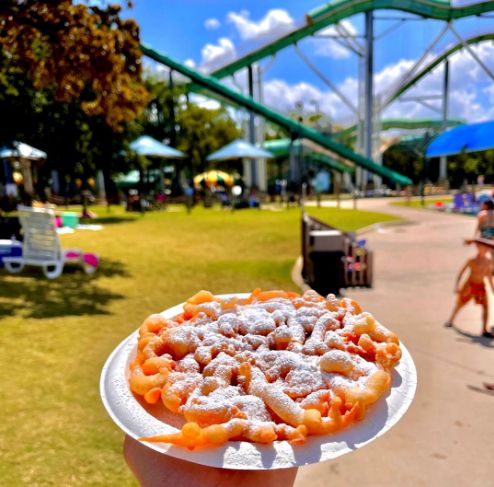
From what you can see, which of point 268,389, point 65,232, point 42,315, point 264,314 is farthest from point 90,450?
point 65,232

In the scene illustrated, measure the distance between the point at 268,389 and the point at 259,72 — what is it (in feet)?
138

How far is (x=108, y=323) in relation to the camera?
5656 mm

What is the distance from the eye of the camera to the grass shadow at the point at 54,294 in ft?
19.8

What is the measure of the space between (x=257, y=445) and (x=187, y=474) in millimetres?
337

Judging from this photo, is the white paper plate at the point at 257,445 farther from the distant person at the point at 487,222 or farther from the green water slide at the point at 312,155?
the green water slide at the point at 312,155

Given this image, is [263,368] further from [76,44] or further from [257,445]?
[76,44]

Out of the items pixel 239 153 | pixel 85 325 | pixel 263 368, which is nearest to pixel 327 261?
pixel 85 325

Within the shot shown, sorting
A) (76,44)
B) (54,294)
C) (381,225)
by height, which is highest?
(76,44)

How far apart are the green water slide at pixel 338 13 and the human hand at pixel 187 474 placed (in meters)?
40.0

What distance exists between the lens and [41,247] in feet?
26.5

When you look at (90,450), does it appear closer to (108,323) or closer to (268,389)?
(268,389)

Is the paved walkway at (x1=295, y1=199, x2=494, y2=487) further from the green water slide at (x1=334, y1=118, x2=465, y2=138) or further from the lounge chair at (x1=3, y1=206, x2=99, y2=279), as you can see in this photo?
the green water slide at (x1=334, y1=118, x2=465, y2=138)

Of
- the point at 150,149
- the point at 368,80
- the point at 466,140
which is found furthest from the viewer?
the point at 368,80

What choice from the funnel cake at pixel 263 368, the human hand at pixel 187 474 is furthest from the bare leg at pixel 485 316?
the human hand at pixel 187 474
